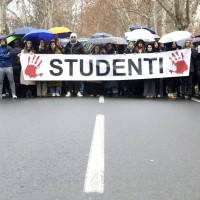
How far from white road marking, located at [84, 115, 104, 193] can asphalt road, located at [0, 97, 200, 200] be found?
58mm

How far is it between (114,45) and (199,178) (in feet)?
36.4

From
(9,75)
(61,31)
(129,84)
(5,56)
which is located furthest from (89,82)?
(61,31)

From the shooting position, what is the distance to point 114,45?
15750 mm

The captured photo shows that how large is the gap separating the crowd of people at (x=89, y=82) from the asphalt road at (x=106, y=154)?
4367mm

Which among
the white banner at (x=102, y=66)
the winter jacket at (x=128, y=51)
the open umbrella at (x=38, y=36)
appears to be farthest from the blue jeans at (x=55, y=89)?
the winter jacket at (x=128, y=51)

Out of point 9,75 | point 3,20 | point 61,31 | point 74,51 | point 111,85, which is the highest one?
point 3,20

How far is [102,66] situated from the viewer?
15.4m

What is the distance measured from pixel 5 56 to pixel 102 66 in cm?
304

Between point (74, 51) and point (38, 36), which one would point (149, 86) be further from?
point (38, 36)

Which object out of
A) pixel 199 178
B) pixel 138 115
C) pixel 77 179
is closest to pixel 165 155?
pixel 199 178

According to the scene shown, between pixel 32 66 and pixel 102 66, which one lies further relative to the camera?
pixel 102 66

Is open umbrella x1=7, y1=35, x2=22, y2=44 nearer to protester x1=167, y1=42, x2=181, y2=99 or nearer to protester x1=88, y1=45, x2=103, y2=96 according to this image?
protester x1=88, y1=45, x2=103, y2=96

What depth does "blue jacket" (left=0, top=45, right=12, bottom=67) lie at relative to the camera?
14453 millimetres

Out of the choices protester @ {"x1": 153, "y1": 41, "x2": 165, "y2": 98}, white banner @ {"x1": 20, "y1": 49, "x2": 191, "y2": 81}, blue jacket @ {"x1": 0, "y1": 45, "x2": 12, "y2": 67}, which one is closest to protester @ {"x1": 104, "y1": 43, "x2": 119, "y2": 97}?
white banner @ {"x1": 20, "y1": 49, "x2": 191, "y2": 81}
